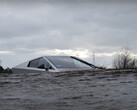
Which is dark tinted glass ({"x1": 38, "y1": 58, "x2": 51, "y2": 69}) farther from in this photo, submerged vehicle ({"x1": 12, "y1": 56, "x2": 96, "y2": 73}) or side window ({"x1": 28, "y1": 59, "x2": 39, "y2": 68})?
side window ({"x1": 28, "y1": 59, "x2": 39, "y2": 68})

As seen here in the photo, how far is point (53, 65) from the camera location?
9.69 m

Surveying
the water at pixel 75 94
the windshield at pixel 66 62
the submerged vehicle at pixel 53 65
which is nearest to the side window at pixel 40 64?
the submerged vehicle at pixel 53 65

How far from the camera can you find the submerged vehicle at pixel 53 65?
9.71m

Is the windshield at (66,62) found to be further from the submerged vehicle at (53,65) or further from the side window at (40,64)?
the side window at (40,64)

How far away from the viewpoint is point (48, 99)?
14.9 ft

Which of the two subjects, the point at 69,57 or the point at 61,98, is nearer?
the point at 61,98

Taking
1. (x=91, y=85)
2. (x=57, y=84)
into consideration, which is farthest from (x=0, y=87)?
(x=91, y=85)

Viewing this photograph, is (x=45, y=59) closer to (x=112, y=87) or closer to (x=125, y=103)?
(x=112, y=87)

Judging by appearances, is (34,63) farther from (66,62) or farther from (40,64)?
(66,62)

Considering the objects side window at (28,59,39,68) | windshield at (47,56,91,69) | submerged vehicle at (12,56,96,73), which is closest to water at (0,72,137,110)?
submerged vehicle at (12,56,96,73)

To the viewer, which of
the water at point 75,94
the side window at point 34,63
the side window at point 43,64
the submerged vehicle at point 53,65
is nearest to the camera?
the water at point 75,94

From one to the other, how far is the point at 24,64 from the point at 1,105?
7614 mm

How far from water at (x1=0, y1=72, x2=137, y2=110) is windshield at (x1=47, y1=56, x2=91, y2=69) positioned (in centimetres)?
325

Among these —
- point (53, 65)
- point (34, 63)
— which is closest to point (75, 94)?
point (53, 65)
